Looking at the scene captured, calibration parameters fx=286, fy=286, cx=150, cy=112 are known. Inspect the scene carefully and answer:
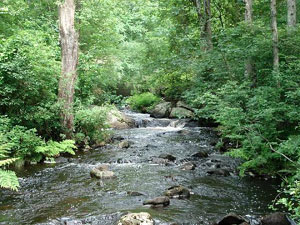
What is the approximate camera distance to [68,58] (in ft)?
38.0

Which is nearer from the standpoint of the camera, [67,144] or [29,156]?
[29,156]

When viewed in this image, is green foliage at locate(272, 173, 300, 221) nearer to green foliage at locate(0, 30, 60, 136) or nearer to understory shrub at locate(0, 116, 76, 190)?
understory shrub at locate(0, 116, 76, 190)

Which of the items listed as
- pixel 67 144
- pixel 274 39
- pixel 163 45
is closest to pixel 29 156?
pixel 67 144

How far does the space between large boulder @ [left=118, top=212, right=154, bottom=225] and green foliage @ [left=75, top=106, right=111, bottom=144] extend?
6801mm

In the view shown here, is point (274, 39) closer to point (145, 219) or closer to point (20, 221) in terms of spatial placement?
point (145, 219)

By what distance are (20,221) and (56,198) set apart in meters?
1.21

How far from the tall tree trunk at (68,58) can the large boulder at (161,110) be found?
956 centimetres

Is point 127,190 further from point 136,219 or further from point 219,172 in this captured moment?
point 219,172

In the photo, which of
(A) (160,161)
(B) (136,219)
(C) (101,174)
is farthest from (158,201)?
(A) (160,161)

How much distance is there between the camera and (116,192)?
6.87 metres

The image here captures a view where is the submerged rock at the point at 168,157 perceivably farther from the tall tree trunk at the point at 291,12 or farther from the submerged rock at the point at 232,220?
the tall tree trunk at the point at 291,12

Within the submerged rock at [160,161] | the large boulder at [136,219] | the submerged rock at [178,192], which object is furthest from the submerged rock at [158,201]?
the submerged rock at [160,161]

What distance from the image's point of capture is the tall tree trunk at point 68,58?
1113 centimetres

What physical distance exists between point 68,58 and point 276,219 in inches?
373
